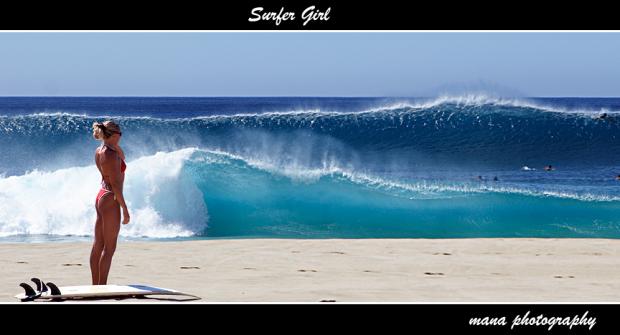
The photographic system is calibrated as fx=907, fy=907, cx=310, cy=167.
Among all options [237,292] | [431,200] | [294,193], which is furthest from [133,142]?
[237,292]

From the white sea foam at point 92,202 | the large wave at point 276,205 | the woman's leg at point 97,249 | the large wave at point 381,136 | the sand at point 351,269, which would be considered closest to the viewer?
the woman's leg at point 97,249

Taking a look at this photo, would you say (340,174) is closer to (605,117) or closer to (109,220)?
(109,220)

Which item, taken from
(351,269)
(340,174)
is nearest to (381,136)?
(340,174)

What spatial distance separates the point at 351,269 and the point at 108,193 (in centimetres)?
278

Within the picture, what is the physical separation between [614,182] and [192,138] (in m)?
9.92

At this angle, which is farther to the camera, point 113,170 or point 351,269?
point 351,269

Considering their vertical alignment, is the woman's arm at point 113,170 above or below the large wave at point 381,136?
below

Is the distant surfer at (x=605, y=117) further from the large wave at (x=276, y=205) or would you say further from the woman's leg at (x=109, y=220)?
the woman's leg at (x=109, y=220)

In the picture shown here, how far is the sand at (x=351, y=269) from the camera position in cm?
695

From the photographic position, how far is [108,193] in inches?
253

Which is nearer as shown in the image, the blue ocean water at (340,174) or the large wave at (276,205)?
the large wave at (276,205)

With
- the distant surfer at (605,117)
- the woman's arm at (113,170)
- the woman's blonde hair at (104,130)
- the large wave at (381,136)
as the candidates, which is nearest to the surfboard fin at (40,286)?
the woman's arm at (113,170)

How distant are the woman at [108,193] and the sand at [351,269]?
51 centimetres
